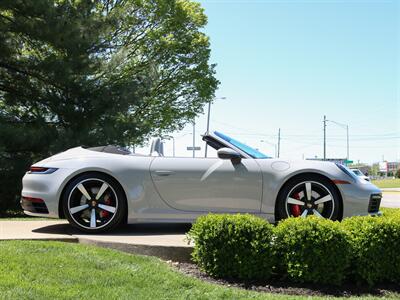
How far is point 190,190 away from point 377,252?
6.94 ft

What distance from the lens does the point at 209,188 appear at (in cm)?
518

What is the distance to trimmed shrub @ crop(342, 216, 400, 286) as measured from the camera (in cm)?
383

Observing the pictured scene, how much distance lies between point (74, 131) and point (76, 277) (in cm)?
981

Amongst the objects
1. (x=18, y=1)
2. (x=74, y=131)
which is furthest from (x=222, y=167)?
(x=18, y=1)

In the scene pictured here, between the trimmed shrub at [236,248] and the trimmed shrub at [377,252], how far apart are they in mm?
719

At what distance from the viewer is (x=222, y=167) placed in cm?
523

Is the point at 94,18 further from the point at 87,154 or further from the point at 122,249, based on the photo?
the point at 122,249

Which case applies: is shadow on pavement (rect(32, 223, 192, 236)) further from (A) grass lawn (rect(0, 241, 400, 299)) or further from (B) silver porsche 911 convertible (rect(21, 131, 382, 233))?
(A) grass lawn (rect(0, 241, 400, 299))

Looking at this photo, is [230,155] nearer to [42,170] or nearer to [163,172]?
[163,172]

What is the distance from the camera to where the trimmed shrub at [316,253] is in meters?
3.71

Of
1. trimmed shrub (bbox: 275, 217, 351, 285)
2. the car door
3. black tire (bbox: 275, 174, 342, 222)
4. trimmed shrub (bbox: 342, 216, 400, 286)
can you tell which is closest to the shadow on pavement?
the car door

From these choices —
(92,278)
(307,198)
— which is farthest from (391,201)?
(92,278)

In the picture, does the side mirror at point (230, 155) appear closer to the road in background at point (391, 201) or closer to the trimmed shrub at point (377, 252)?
the trimmed shrub at point (377, 252)

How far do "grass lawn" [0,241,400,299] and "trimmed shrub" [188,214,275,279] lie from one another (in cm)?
33
